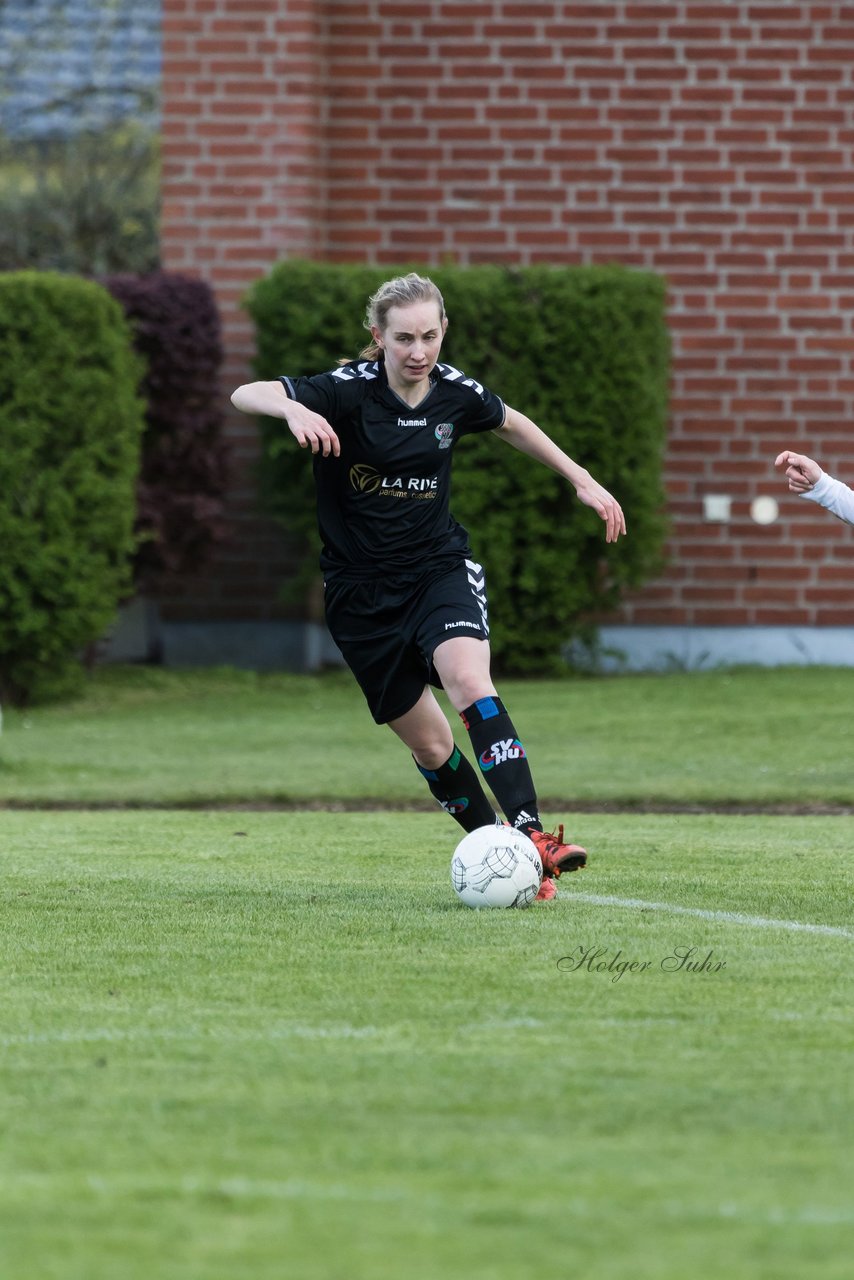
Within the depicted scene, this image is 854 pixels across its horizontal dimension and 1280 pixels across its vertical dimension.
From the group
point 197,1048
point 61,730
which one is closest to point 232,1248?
point 197,1048

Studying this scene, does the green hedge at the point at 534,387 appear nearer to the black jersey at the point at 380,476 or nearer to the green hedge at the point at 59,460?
the green hedge at the point at 59,460

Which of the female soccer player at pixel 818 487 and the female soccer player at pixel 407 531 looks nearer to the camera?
the female soccer player at pixel 407 531

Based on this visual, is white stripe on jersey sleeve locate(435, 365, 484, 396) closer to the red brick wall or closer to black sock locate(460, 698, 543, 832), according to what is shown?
black sock locate(460, 698, 543, 832)

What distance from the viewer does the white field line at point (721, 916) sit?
5.88 meters

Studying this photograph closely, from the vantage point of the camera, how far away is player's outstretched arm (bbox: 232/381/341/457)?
618 cm

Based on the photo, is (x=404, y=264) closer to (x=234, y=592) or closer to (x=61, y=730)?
(x=234, y=592)

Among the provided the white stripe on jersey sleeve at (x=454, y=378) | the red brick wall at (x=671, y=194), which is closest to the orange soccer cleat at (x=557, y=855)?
the white stripe on jersey sleeve at (x=454, y=378)

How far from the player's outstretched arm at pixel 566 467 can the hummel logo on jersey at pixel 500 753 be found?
76cm

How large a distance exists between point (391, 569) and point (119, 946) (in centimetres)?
172

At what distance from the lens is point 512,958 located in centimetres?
539

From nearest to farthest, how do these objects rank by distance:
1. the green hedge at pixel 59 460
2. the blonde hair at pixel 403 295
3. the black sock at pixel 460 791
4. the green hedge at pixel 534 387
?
1. the blonde hair at pixel 403 295
2. the black sock at pixel 460 791
3. the green hedge at pixel 59 460
4. the green hedge at pixel 534 387

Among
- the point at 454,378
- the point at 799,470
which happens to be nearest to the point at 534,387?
the point at 454,378

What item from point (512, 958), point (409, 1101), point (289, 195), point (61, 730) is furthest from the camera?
point (289, 195)

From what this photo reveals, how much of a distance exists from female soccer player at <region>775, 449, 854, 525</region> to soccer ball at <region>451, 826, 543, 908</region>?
1632 millimetres
